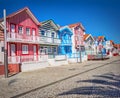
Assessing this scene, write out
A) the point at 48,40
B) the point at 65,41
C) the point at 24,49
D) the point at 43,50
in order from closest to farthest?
the point at 24,49, the point at 48,40, the point at 43,50, the point at 65,41

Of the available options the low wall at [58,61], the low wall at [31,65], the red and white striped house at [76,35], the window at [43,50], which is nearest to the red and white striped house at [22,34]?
the low wall at [31,65]

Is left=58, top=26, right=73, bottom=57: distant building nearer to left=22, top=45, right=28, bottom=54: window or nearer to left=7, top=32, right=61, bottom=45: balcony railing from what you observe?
left=7, top=32, right=61, bottom=45: balcony railing

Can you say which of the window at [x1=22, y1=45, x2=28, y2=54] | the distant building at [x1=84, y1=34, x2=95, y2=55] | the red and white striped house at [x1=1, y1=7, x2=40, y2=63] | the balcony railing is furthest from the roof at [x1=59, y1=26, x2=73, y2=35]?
the distant building at [x1=84, y1=34, x2=95, y2=55]

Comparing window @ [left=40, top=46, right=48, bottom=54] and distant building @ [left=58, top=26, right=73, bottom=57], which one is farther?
distant building @ [left=58, top=26, right=73, bottom=57]

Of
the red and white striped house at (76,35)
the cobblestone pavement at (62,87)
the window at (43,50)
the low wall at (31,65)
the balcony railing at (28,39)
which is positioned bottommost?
the cobblestone pavement at (62,87)

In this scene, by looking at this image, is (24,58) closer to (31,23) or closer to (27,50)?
(27,50)

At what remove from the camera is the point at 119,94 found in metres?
7.55

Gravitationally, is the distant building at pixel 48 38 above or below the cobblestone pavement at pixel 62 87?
above

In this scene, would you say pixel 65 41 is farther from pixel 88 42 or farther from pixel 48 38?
pixel 88 42

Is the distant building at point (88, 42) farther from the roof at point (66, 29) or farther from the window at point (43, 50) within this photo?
the window at point (43, 50)

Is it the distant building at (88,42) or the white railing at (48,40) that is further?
the distant building at (88,42)

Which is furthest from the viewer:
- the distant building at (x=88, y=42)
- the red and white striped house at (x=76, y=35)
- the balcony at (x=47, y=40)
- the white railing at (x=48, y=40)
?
the distant building at (x=88, y=42)

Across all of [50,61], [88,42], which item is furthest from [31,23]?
[88,42]

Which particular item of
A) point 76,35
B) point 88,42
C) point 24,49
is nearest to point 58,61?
point 24,49
